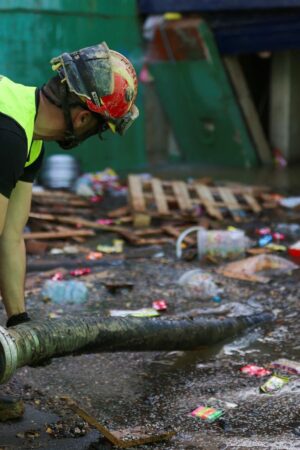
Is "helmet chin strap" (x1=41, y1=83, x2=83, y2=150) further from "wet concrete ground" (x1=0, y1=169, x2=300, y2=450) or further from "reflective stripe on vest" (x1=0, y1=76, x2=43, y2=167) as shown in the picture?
"wet concrete ground" (x1=0, y1=169, x2=300, y2=450)

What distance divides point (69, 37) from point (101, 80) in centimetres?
888

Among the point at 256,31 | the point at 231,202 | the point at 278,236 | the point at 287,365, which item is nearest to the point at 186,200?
the point at 231,202

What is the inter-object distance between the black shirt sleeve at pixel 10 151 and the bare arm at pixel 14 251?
68 centimetres

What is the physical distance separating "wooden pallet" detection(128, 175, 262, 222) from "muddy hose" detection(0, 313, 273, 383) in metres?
3.82

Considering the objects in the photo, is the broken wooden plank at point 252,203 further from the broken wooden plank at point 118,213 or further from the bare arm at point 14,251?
the bare arm at point 14,251


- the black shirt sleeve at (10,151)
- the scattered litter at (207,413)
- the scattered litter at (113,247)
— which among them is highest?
the black shirt sleeve at (10,151)

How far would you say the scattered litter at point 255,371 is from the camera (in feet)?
14.7

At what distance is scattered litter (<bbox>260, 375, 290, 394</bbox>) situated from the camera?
4.25m

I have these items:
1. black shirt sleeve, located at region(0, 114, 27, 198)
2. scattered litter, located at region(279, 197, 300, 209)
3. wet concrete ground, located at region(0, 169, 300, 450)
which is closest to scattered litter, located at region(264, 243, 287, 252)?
wet concrete ground, located at region(0, 169, 300, 450)

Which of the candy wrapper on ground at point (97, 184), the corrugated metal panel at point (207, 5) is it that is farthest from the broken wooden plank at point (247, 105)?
the candy wrapper on ground at point (97, 184)

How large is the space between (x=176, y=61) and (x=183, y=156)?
1922 millimetres

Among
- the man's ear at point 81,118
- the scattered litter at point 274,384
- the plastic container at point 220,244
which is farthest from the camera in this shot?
the plastic container at point 220,244

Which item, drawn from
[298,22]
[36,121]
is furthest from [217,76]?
[36,121]

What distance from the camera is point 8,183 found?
10.1 feet
